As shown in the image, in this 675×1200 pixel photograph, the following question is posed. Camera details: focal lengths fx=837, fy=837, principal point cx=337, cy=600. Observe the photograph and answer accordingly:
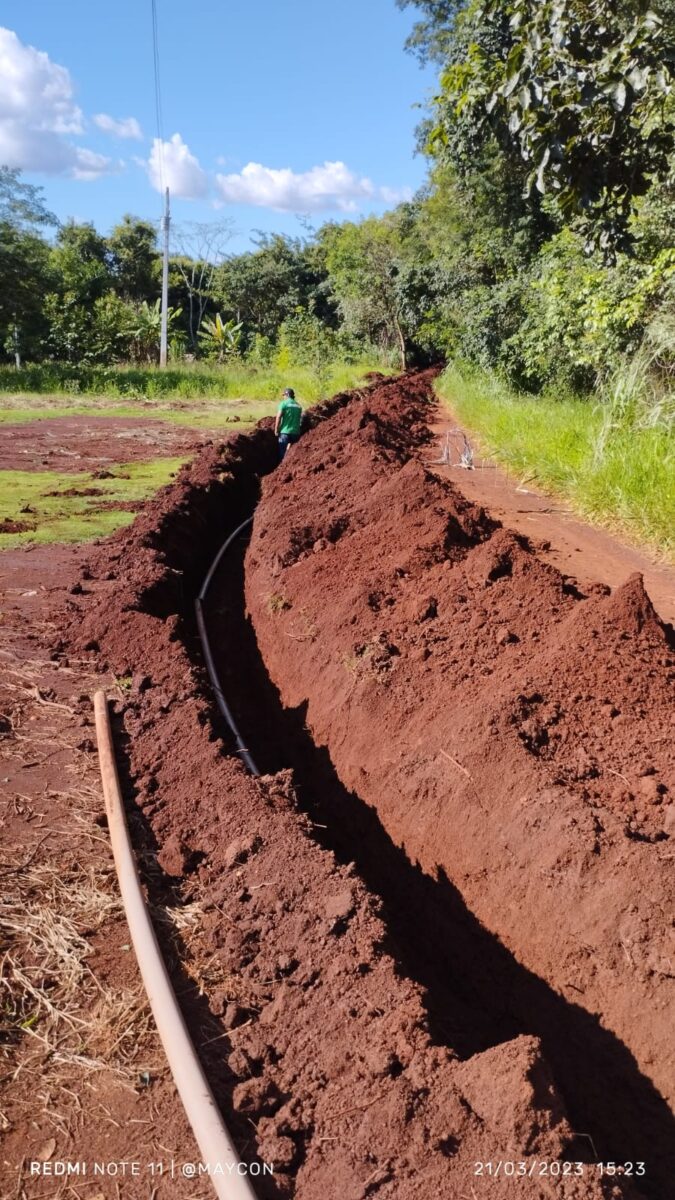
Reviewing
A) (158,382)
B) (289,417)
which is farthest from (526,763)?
(158,382)

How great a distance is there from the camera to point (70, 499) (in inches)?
449

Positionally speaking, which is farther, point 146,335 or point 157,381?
point 146,335

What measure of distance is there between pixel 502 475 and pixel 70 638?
7.47 m

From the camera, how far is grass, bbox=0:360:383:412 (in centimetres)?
2652

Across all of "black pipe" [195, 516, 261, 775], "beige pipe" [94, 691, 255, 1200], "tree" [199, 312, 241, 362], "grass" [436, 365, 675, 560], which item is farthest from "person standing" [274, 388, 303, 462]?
"tree" [199, 312, 241, 362]

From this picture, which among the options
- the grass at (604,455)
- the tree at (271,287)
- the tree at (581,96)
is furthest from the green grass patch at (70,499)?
the tree at (271,287)

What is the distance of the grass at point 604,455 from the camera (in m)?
8.17

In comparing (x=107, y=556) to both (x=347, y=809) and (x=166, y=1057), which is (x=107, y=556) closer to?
(x=347, y=809)

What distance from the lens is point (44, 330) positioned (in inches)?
1346

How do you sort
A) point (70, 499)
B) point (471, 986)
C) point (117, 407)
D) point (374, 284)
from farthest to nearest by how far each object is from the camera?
1. point (374, 284)
2. point (117, 407)
3. point (70, 499)
4. point (471, 986)

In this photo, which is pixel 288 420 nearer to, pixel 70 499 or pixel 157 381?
pixel 70 499

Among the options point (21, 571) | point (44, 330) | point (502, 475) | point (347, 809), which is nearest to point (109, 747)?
point (347, 809)

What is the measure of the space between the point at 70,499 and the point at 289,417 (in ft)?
13.1

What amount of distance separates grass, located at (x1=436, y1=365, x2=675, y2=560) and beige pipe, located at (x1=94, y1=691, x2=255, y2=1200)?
5.74 meters
